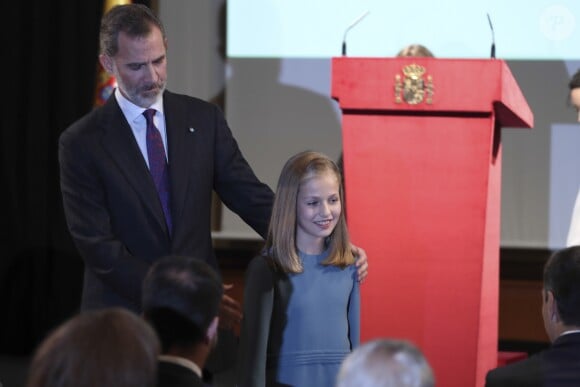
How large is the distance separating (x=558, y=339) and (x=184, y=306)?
0.87m

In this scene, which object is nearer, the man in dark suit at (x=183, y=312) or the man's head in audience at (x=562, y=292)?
the man in dark suit at (x=183, y=312)

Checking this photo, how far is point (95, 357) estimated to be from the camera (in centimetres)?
166

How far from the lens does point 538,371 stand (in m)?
2.39

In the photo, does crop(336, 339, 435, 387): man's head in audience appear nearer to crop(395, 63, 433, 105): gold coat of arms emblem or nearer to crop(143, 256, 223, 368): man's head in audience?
crop(143, 256, 223, 368): man's head in audience

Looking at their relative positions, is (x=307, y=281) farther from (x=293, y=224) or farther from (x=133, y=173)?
(x=133, y=173)

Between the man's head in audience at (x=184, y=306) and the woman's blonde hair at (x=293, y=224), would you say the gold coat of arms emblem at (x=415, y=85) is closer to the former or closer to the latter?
the woman's blonde hair at (x=293, y=224)

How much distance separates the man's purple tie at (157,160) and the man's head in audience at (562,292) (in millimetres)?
1137

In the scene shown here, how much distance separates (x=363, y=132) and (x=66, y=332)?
210cm

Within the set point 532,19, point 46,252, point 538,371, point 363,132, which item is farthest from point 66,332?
point 46,252

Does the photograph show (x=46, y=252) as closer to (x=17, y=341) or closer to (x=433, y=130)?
(x=17, y=341)

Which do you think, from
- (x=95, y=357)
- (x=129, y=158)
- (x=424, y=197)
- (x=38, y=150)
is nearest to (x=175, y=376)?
(x=95, y=357)

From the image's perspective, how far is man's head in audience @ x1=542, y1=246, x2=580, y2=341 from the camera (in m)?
2.54

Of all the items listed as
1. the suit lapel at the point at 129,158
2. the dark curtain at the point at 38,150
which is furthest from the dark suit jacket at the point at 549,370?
the dark curtain at the point at 38,150

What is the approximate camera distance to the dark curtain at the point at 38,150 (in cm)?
632
